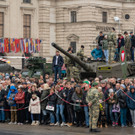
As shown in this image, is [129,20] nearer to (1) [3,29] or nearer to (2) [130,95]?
(1) [3,29]

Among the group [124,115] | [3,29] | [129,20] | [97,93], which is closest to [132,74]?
[124,115]

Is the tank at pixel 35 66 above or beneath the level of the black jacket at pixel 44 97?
above

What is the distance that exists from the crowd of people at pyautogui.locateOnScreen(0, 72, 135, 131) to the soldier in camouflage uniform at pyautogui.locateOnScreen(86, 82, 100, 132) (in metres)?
0.08

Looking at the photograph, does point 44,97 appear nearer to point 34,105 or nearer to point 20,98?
point 34,105

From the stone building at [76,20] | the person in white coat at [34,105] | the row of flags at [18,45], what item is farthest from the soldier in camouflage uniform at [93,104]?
the stone building at [76,20]

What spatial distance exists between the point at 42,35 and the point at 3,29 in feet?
17.9

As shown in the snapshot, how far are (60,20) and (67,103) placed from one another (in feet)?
138

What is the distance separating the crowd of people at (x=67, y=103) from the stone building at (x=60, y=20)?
3502 centimetres

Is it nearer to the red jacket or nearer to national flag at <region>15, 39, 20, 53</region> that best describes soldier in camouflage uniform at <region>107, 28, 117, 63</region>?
the red jacket

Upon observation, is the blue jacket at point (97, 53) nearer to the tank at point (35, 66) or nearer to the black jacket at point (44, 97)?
the black jacket at point (44, 97)

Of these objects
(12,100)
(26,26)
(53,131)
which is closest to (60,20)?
(26,26)

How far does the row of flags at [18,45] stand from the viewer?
185 feet

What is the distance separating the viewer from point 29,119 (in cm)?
2372

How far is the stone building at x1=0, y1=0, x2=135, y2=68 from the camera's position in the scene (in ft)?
193
